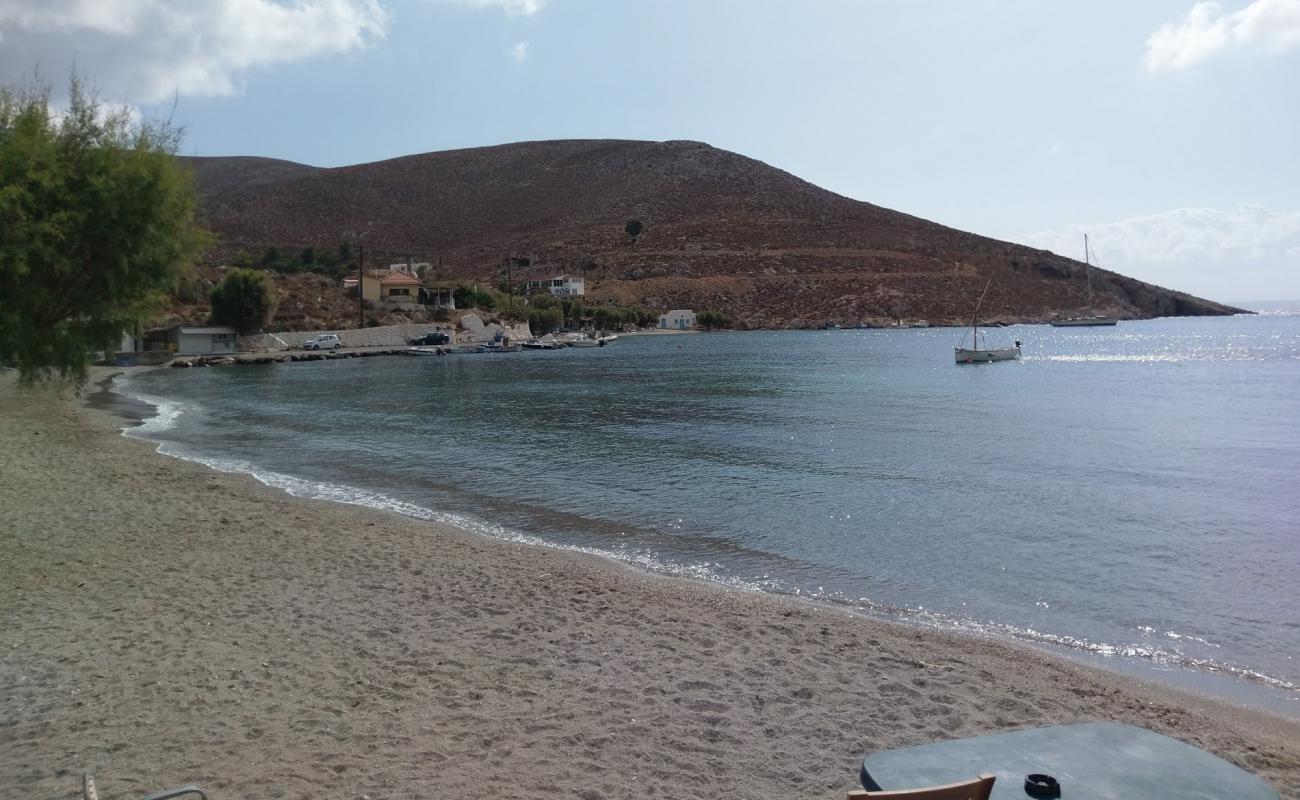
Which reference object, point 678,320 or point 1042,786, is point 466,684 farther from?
point 678,320

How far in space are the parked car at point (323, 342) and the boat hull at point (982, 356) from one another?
168ft

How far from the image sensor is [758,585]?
11.4 meters

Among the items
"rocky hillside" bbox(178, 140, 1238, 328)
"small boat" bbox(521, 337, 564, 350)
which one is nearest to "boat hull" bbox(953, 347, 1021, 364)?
"small boat" bbox(521, 337, 564, 350)

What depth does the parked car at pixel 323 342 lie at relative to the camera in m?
76.0

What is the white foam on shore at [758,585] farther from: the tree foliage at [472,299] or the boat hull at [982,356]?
the tree foliage at [472,299]

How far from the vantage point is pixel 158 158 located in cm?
825

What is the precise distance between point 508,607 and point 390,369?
53982 mm

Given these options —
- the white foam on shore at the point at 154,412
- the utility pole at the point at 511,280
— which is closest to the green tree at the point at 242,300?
the white foam on shore at the point at 154,412

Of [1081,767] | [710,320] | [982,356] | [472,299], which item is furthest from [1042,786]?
[710,320]

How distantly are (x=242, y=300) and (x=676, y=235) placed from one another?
238 ft

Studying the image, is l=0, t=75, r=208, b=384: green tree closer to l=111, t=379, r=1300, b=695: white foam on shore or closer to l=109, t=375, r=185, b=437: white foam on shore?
l=111, t=379, r=1300, b=695: white foam on shore

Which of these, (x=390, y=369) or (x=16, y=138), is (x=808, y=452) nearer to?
(x=16, y=138)

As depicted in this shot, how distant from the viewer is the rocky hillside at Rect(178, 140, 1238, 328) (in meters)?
125

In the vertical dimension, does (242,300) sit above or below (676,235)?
below
